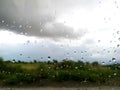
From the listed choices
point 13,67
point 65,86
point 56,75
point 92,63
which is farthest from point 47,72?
point 92,63

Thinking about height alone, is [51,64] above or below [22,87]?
above

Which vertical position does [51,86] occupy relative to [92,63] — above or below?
below

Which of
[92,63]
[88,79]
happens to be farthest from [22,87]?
[92,63]

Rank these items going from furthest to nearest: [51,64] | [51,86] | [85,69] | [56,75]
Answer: [51,64]
[85,69]
[56,75]
[51,86]

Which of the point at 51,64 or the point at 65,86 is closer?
the point at 65,86

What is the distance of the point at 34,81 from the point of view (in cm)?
2242

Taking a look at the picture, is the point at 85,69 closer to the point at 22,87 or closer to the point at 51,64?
the point at 51,64

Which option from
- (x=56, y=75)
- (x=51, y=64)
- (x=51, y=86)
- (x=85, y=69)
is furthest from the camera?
(x=51, y=64)

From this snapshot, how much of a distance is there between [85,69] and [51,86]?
5601 mm

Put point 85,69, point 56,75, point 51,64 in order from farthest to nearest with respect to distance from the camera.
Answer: point 51,64 → point 85,69 → point 56,75

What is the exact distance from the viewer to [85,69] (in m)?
26.5

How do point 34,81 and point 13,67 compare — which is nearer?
point 34,81

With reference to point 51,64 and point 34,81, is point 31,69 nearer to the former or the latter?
point 51,64

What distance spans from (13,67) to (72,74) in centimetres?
694
